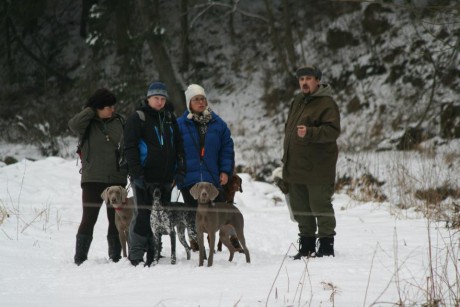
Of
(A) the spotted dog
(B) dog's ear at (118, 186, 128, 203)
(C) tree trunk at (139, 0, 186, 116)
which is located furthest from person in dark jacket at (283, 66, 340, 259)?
(C) tree trunk at (139, 0, 186, 116)

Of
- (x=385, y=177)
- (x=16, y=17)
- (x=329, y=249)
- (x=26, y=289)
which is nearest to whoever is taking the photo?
(x=26, y=289)

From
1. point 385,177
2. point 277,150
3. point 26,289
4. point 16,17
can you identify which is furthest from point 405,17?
point 26,289

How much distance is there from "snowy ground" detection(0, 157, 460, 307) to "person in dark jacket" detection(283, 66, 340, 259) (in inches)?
17.2

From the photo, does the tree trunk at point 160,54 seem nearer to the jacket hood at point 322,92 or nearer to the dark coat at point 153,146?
the dark coat at point 153,146

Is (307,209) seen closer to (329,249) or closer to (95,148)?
(329,249)

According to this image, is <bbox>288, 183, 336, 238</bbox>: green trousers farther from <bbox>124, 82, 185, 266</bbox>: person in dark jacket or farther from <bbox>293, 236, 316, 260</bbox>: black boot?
<bbox>124, 82, 185, 266</bbox>: person in dark jacket

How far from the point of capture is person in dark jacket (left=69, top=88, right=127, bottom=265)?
6348 mm

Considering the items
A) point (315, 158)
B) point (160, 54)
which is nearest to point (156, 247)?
point (315, 158)

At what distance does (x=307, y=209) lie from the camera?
6293 millimetres

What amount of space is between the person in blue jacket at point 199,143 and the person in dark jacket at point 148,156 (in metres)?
0.30

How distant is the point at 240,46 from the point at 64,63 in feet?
26.9

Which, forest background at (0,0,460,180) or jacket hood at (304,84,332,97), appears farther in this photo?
forest background at (0,0,460,180)

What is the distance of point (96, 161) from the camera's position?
636 cm

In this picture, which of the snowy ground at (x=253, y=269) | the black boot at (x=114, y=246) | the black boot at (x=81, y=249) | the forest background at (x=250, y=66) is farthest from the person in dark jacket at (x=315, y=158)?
the forest background at (x=250, y=66)
